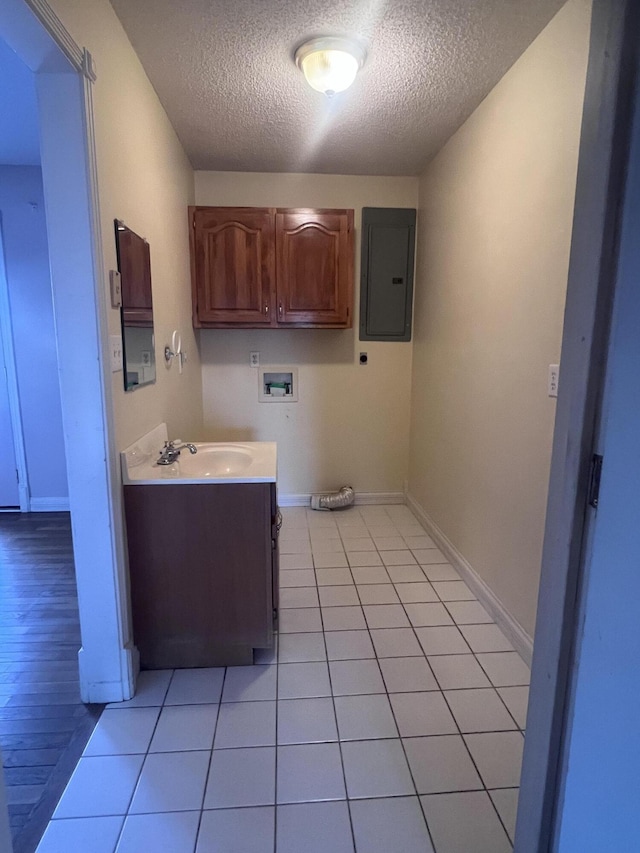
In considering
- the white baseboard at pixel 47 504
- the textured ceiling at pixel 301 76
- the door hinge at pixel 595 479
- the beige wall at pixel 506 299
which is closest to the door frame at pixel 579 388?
the door hinge at pixel 595 479


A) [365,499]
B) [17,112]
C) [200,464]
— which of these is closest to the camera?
[200,464]

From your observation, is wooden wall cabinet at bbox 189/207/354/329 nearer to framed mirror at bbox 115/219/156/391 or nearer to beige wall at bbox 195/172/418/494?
beige wall at bbox 195/172/418/494

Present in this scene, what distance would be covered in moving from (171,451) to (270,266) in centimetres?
156

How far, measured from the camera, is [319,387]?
3447 mm

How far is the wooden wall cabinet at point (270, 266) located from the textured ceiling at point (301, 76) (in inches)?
15.2

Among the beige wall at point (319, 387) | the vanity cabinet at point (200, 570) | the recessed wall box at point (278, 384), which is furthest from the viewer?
the recessed wall box at point (278, 384)

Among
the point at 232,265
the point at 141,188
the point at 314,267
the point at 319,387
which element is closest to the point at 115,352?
the point at 141,188

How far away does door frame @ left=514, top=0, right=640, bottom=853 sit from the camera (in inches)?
26.4

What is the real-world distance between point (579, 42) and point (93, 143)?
159 centimetres

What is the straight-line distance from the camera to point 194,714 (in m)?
1.58

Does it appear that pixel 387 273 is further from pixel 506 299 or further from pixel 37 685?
pixel 37 685

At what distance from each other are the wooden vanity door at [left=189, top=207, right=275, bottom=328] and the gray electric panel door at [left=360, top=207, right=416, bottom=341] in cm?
73

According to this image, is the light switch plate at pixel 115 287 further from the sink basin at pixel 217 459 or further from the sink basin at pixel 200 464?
the sink basin at pixel 217 459

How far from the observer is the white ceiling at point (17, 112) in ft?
6.44
